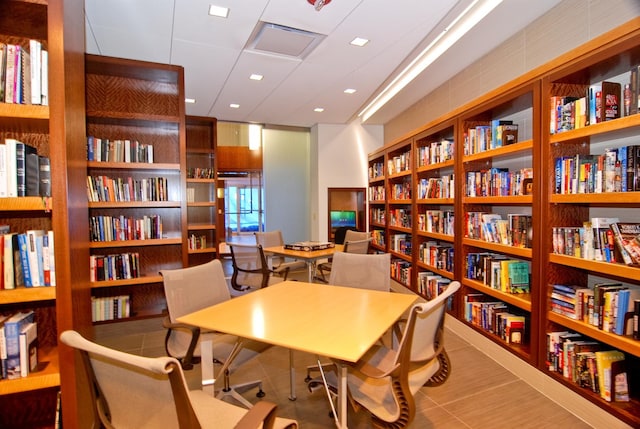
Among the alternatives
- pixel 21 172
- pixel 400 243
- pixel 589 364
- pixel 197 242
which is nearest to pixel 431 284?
pixel 400 243

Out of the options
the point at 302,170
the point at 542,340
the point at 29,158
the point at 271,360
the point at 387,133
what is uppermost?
the point at 387,133

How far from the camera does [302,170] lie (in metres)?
7.95

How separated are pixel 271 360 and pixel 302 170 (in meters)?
5.50

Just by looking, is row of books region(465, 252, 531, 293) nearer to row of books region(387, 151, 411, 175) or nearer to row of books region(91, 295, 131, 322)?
row of books region(387, 151, 411, 175)

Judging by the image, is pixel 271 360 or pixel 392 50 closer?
pixel 271 360

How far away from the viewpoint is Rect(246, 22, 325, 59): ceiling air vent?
321 cm

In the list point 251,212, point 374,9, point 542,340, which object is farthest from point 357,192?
point 542,340

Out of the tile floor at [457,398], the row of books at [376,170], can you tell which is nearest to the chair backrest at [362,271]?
the tile floor at [457,398]

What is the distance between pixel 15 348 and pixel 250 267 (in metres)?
2.43

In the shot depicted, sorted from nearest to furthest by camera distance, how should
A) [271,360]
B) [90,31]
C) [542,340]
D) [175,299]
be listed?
[175,299]
[542,340]
[271,360]
[90,31]

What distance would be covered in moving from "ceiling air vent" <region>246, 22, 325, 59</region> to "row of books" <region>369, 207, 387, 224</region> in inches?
122

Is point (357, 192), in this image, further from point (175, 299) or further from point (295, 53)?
point (175, 299)

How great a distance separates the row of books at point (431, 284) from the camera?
3973 millimetres

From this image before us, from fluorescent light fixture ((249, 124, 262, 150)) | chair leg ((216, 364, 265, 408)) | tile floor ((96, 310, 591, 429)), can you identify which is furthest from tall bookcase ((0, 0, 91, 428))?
fluorescent light fixture ((249, 124, 262, 150))
